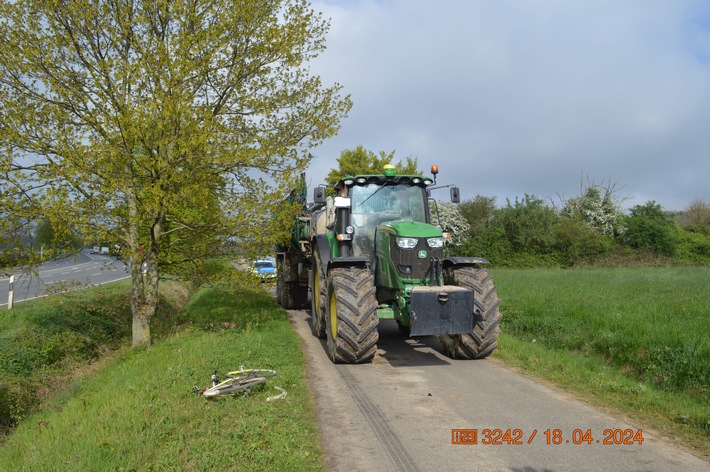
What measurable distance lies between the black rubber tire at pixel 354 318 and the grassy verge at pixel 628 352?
233 cm

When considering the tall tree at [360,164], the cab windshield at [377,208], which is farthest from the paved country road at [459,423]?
the tall tree at [360,164]

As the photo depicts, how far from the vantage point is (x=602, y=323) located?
973cm

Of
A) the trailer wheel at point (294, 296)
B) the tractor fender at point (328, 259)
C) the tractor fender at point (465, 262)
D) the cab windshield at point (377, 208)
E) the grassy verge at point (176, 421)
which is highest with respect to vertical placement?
the cab windshield at point (377, 208)

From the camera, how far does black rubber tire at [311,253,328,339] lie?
9469 millimetres

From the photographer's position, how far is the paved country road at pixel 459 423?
14.3 feet

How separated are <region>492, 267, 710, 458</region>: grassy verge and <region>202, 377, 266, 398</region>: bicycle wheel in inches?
156

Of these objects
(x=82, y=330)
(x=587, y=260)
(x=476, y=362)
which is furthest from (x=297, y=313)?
(x=587, y=260)

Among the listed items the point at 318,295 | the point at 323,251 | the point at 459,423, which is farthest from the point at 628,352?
the point at 318,295

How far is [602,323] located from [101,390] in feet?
28.2

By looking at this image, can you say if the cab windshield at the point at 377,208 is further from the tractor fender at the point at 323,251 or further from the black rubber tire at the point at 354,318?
the black rubber tire at the point at 354,318

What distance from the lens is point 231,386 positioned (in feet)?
20.1

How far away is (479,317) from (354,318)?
1.86m

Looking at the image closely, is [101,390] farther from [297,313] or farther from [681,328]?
[681,328]

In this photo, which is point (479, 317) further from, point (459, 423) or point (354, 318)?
point (459, 423)
